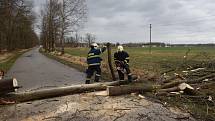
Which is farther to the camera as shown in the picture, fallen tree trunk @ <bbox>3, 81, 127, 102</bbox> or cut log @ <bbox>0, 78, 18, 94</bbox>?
fallen tree trunk @ <bbox>3, 81, 127, 102</bbox>

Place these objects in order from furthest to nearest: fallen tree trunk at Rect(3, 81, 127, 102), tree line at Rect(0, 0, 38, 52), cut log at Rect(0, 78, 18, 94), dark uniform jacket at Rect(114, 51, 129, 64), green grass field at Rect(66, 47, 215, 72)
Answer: tree line at Rect(0, 0, 38, 52) < green grass field at Rect(66, 47, 215, 72) < dark uniform jacket at Rect(114, 51, 129, 64) < fallen tree trunk at Rect(3, 81, 127, 102) < cut log at Rect(0, 78, 18, 94)

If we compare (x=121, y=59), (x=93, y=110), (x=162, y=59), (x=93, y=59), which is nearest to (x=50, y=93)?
(x=93, y=110)

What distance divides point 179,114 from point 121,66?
5746 millimetres

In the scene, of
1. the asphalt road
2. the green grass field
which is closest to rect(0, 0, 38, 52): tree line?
the green grass field

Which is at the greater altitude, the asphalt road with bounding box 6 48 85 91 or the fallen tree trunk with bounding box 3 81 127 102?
the fallen tree trunk with bounding box 3 81 127 102

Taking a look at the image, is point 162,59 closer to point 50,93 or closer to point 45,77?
point 45,77

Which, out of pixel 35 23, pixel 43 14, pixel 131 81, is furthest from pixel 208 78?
pixel 35 23

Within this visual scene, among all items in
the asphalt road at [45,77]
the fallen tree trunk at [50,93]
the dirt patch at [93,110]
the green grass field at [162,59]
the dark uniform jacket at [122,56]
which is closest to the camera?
the dirt patch at [93,110]

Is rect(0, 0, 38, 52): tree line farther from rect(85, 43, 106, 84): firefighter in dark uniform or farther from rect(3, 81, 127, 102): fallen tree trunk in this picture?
rect(3, 81, 127, 102): fallen tree trunk

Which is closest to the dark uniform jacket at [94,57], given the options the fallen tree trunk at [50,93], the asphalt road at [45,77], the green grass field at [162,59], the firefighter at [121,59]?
the firefighter at [121,59]

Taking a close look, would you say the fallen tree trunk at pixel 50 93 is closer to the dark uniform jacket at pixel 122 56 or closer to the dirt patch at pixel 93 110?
the dirt patch at pixel 93 110

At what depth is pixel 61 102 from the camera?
10477mm

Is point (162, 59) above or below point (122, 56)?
below

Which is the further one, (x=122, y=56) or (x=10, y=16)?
(x=10, y=16)
